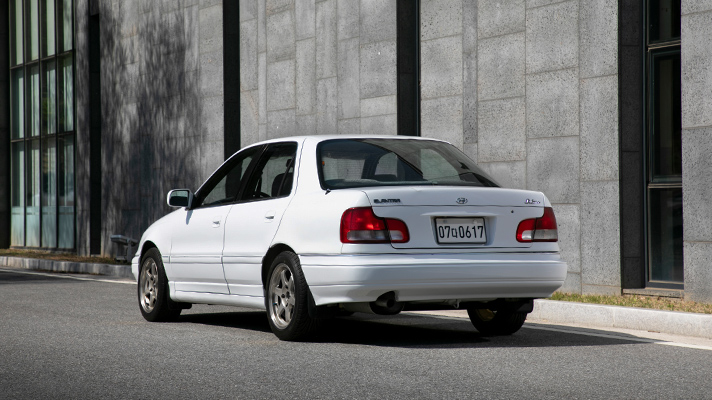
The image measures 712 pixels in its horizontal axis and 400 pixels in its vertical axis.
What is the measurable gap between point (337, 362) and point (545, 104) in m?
7.10

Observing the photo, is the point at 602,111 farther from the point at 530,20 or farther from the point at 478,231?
the point at 478,231

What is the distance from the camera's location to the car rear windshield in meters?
7.84

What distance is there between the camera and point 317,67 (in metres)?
17.5

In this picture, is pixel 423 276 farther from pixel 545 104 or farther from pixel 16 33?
pixel 16 33

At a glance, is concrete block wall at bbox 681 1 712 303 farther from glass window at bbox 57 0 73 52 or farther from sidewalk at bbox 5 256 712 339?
glass window at bbox 57 0 73 52

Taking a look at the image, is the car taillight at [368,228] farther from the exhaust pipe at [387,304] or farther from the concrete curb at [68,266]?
the concrete curb at [68,266]

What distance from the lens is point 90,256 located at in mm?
23500

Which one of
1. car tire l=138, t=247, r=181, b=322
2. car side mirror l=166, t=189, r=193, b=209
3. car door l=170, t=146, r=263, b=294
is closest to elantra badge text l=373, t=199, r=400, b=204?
car door l=170, t=146, r=263, b=294

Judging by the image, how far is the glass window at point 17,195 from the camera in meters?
28.1

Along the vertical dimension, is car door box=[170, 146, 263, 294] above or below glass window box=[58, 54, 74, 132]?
below

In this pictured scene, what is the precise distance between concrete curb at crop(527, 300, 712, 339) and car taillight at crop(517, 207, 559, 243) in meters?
1.72

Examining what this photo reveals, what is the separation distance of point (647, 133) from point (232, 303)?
5.77 meters

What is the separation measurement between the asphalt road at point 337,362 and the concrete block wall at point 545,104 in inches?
121

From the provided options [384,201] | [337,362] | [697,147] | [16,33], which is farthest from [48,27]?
[337,362]
